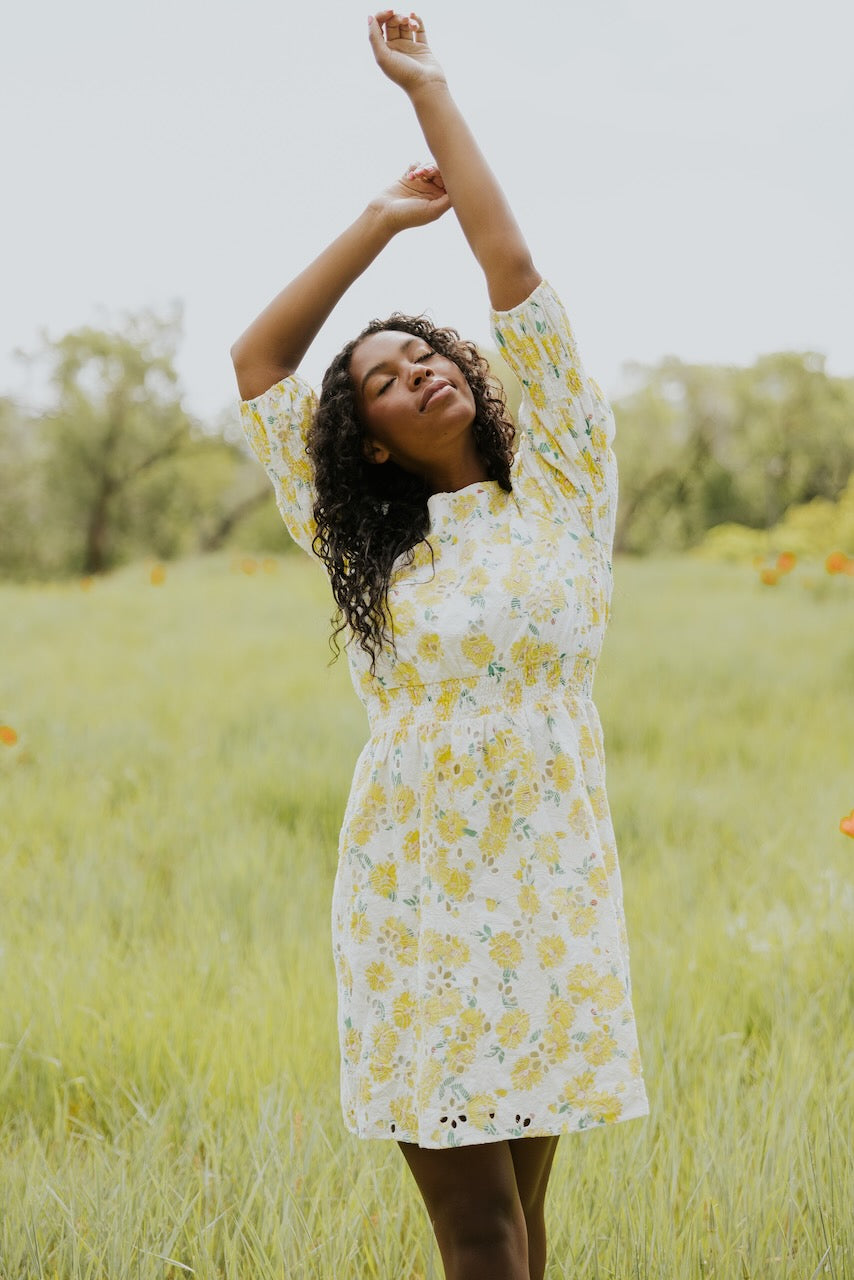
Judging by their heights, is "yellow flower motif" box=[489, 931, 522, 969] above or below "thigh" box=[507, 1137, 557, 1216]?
above

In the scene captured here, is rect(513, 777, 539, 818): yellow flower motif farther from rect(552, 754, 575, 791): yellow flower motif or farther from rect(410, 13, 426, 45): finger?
rect(410, 13, 426, 45): finger

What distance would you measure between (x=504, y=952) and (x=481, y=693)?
1.31 feet

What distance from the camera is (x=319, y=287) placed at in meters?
2.08

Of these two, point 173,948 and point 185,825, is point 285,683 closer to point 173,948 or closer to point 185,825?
point 185,825

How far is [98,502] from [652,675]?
2062 cm

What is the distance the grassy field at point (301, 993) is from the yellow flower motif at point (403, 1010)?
2.03 feet

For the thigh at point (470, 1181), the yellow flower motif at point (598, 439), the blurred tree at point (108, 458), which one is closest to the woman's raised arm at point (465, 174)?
the yellow flower motif at point (598, 439)

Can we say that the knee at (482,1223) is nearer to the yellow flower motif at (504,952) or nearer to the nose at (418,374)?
the yellow flower motif at (504,952)

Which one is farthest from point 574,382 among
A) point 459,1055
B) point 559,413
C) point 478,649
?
point 459,1055

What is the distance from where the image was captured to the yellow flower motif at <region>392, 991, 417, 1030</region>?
1.86 metres

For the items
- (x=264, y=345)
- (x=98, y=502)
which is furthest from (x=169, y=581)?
(x=98, y=502)

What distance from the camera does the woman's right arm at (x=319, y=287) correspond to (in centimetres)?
207

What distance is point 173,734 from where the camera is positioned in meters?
6.03

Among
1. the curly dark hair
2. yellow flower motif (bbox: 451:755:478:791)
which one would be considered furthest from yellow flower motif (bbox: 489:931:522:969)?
the curly dark hair
